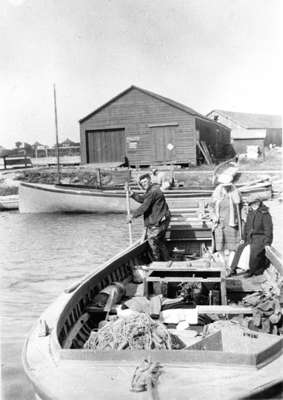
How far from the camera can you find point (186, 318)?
219 inches

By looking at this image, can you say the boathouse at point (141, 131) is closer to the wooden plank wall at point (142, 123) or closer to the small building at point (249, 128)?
the wooden plank wall at point (142, 123)

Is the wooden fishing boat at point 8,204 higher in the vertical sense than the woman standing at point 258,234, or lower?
lower

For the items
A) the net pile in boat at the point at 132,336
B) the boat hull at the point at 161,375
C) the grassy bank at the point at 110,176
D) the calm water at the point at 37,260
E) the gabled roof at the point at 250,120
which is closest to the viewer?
the boat hull at the point at 161,375

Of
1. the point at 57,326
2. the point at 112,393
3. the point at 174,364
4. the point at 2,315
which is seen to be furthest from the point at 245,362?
the point at 2,315

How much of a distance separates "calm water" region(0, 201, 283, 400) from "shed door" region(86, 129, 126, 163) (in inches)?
387

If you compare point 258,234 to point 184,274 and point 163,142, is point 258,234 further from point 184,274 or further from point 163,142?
point 163,142

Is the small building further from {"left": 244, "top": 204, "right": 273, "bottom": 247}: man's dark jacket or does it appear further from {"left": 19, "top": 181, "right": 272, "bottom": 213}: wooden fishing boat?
{"left": 244, "top": 204, "right": 273, "bottom": 247}: man's dark jacket

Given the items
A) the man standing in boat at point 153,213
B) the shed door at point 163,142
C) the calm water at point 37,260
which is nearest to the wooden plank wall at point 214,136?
the shed door at point 163,142

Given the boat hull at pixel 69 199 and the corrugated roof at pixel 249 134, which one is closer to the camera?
the boat hull at pixel 69 199

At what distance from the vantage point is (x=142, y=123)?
109 feet

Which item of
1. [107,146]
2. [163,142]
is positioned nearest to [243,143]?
[163,142]

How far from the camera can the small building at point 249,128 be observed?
45.7 meters

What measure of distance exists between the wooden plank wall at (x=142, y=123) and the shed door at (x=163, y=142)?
22 centimetres

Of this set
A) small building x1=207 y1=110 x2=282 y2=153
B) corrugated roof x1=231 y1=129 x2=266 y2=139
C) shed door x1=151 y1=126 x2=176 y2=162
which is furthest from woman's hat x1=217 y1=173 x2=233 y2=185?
corrugated roof x1=231 y1=129 x2=266 y2=139
